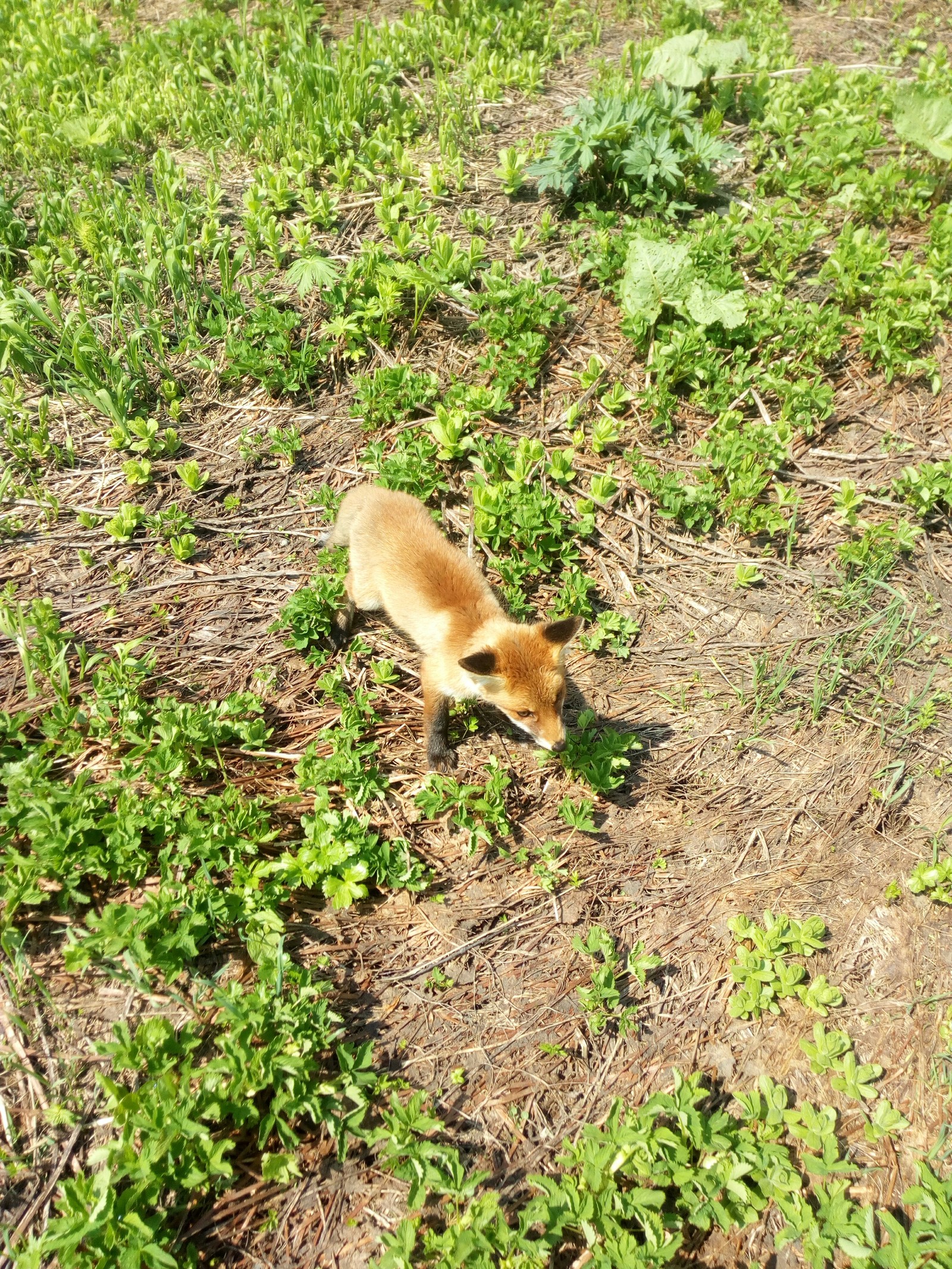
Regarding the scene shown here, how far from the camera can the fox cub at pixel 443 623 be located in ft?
13.2

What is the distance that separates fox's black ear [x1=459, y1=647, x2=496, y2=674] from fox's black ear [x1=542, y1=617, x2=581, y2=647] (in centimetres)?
31

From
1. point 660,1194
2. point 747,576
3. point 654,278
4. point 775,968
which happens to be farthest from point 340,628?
point 654,278

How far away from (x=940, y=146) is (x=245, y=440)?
19.4 ft

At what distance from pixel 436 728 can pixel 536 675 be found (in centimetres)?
68

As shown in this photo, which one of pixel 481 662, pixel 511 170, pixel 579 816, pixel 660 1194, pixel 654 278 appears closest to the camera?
pixel 660 1194

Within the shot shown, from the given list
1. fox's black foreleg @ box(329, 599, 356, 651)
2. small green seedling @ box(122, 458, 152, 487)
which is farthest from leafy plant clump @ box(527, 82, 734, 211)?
fox's black foreleg @ box(329, 599, 356, 651)

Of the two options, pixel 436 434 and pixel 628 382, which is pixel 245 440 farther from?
pixel 628 382

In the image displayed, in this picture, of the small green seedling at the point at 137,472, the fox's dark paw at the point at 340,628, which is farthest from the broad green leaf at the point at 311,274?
the fox's dark paw at the point at 340,628

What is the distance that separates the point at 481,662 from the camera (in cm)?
384

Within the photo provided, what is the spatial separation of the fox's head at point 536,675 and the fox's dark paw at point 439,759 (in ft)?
1.54

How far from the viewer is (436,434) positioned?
17.3 feet

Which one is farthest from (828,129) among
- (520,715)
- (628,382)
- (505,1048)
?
(505,1048)

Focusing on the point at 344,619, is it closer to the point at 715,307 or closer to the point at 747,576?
the point at 747,576

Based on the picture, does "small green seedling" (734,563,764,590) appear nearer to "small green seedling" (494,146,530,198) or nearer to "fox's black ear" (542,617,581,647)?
"fox's black ear" (542,617,581,647)
